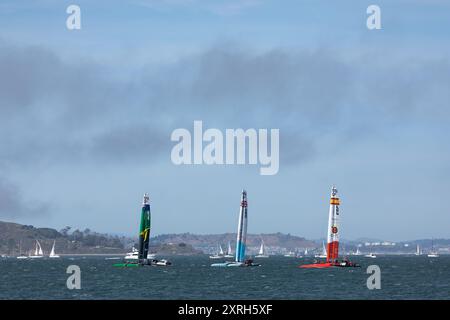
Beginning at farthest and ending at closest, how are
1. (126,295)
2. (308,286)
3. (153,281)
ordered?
1. (153,281)
2. (308,286)
3. (126,295)

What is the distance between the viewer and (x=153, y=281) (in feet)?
507

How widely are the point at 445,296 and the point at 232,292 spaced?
28.5m
